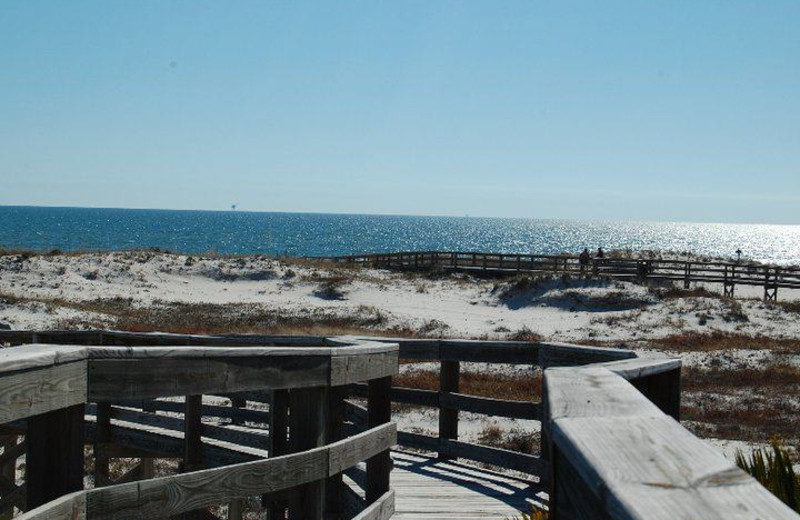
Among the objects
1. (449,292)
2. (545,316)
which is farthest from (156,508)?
(449,292)

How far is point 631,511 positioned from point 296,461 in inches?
129

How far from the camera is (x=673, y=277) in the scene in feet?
141

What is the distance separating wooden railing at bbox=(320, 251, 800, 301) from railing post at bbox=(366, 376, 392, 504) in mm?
35789

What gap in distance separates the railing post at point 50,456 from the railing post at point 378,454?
9.36ft

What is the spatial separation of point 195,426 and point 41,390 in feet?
→ 12.5

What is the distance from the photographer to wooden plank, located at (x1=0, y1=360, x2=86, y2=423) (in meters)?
2.84

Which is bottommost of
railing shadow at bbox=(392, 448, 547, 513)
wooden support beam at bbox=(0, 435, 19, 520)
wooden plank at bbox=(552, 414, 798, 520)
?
wooden support beam at bbox=(0, 435, 19, 520)

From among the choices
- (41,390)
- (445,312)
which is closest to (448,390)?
(41,390)

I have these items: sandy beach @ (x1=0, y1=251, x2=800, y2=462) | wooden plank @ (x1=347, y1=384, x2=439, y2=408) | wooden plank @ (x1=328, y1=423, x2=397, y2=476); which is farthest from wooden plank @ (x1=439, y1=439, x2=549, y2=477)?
sandy beach @ (x1=0, y1=251, x2=800, y2=462)

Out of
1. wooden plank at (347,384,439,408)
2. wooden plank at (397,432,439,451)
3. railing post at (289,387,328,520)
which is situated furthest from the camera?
wooden plank at (397,432,439,451)

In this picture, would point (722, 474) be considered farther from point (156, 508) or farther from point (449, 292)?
point (449, 292)

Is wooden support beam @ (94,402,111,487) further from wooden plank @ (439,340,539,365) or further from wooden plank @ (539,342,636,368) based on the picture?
wooden plank @ (539,342,636,368)

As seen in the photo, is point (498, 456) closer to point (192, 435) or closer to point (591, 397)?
point (192, 435)

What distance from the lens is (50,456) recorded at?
10.3 feet
